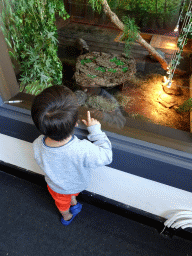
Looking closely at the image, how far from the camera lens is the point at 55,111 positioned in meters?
0.65

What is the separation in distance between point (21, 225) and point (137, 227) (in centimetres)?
83

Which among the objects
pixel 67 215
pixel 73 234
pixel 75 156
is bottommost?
pixel 73 234

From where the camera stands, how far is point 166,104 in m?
1.72

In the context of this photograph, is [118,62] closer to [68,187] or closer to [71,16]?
[71,16]

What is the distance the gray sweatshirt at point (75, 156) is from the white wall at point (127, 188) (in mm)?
258

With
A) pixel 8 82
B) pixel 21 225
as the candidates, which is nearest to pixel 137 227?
pixel 21 225

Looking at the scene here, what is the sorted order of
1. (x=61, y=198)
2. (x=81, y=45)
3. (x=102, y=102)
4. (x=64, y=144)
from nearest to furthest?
(x=64, y=144)
(x=61, y=198)
(x=102, y=102)
(x=81, y=45)

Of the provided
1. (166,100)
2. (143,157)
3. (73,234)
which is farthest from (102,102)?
(73,234)

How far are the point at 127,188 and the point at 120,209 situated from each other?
29cm

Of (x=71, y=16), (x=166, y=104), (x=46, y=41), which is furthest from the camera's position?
(x=166, y=104)

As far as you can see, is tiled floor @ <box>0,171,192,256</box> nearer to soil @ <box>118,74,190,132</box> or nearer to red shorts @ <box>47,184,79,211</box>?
red shorts @ <box>47,184,79,211</box>

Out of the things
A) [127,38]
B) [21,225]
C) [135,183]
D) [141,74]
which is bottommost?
[21,225]

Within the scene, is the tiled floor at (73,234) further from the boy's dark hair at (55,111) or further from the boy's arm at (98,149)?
the boy's dark hair at (55,111)

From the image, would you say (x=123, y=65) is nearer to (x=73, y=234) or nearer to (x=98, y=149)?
(x=98, y=149)
